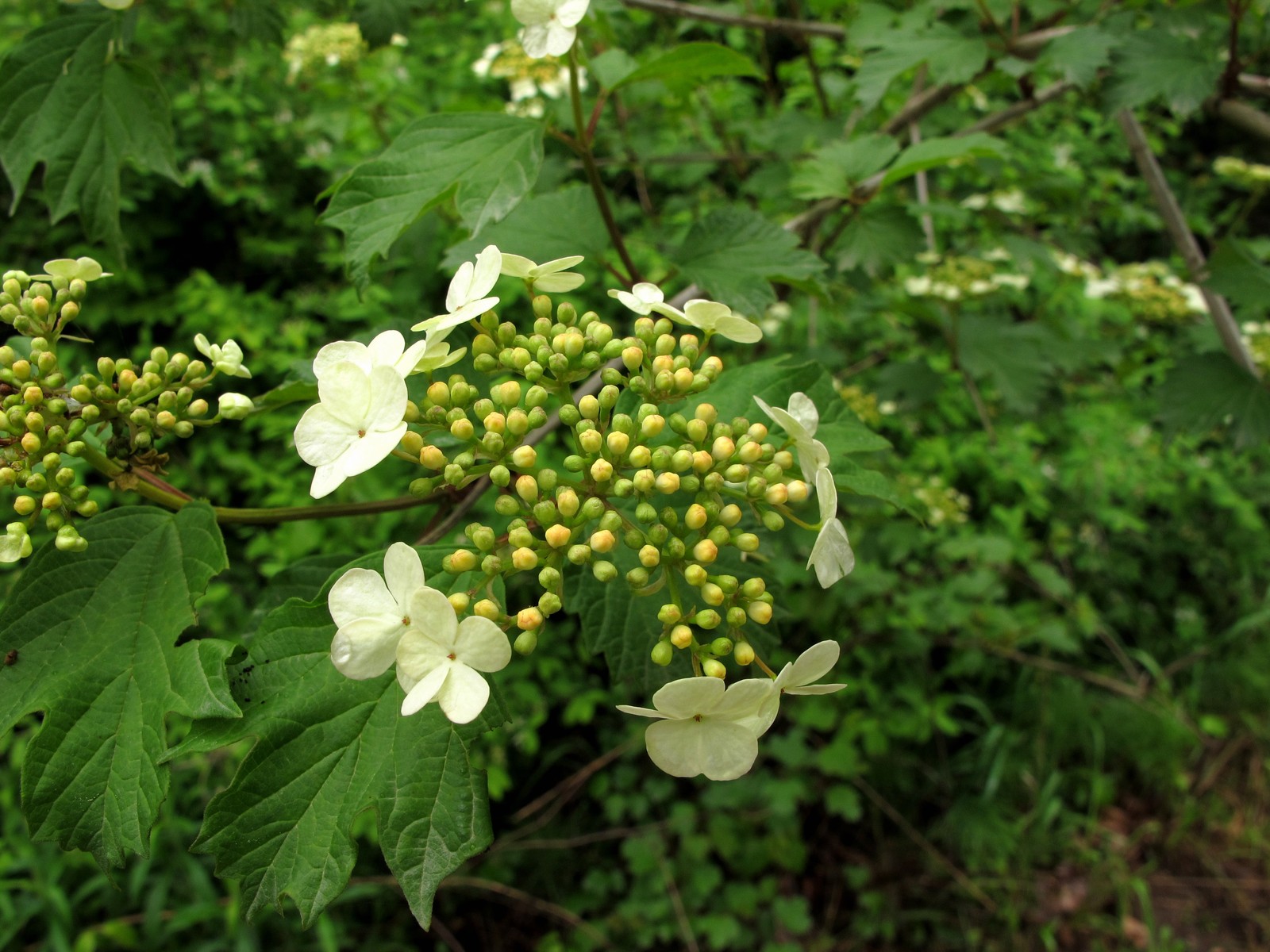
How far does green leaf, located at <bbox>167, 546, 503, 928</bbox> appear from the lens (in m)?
0.88

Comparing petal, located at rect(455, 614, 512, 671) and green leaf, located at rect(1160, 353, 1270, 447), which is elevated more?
petal, located at rect(455, 614, 512, 671)

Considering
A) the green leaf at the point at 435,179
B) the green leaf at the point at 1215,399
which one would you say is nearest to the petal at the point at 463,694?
the green leaf at the point at 435,179

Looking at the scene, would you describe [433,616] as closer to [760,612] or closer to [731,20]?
[760,612]

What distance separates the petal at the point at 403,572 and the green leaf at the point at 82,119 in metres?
1.13

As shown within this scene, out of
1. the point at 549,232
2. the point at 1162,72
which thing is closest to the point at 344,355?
the point at 549,232

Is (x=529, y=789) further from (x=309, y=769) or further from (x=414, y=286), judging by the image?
(x=309, y=769)

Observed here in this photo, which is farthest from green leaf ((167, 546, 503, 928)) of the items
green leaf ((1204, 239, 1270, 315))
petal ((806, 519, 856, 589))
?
green leaf ((1204, 239, 1270, 315))

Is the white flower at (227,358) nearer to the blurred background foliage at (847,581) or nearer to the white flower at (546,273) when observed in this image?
the white flower at (546,273)

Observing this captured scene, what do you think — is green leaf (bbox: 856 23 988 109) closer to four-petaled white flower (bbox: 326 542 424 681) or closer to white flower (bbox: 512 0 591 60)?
white flower (bbox: 512 0 591 60)

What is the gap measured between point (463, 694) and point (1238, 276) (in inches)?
80.6

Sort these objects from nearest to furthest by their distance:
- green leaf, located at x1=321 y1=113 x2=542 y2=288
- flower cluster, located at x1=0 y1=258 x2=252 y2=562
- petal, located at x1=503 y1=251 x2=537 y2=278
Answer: flower cluster, located at x1=0 y1=258 x2=252 y2=562
petal, located at x1=503 y1=251 x2=537 y2=278
green leaf, located at x1=321 y1=113 x2=542 y2=288

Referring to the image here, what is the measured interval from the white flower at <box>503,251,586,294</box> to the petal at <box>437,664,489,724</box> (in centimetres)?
58

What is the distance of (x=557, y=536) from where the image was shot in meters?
0.92

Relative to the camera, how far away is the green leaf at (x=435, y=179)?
126cm
